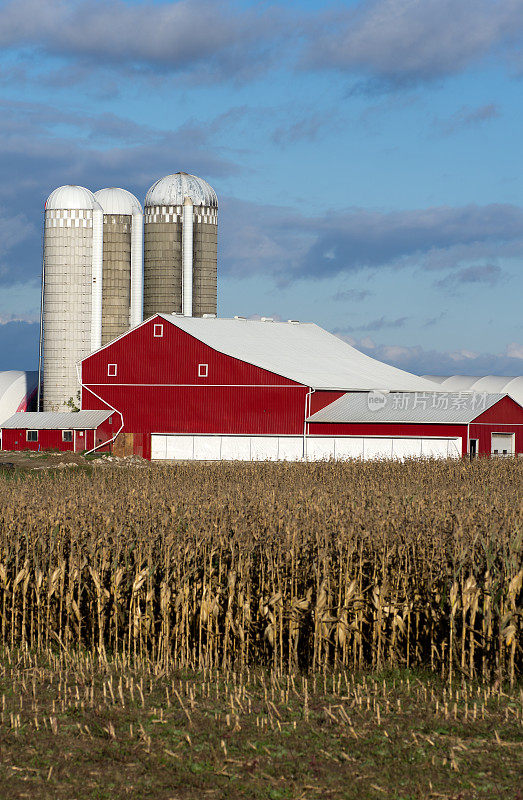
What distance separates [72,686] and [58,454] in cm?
3954

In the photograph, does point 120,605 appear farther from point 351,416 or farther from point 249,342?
point 249,342

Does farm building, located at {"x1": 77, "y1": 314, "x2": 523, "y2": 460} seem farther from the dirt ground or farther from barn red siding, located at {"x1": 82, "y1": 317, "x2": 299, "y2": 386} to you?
the dirt ground

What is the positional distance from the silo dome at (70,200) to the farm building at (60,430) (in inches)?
531

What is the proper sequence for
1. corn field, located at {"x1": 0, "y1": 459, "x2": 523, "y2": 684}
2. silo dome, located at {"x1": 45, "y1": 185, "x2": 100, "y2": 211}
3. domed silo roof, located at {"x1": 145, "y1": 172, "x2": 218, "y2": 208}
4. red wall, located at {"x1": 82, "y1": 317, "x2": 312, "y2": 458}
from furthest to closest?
1. domed silo roof, located at {"x1": 145, "y1": 172, "x2": 218, "y2": 208}
2. silo dome, located at {"x1": 45, "y1": 185, "x2": 100, "y2": 211}
3. red wall, located at {"x1": 82, "y1": 317, "x2": 312, "y2": 458}
4. corn field, located at {"x1": 0, "y1": 459, "x2": 523, "y2": 684}

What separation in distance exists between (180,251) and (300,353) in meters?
10.7

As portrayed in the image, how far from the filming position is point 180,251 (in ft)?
201

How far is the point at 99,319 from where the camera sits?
59500 mm

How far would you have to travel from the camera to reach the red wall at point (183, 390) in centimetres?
4984

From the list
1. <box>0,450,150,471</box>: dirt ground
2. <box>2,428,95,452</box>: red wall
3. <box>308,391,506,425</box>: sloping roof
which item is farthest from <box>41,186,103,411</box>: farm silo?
<box>308,391,506,425</box>: sloping roof

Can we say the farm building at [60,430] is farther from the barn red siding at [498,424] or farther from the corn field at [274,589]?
the corn field at [274,589]

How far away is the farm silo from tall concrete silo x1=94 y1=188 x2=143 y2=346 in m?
1.23

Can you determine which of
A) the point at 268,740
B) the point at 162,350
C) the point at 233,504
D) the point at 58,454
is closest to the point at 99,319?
the point at 162,350

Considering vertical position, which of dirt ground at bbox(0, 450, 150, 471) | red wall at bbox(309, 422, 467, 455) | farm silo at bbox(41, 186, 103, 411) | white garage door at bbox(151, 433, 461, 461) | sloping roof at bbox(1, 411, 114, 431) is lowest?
dirt ground at bbox(0, 450, 150, 471)

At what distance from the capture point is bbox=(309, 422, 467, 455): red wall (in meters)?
46.5
